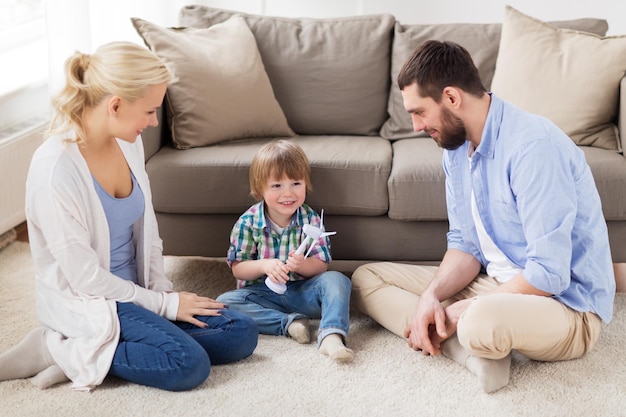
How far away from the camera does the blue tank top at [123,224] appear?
230 cm

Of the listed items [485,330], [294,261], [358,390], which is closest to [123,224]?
[294,261]

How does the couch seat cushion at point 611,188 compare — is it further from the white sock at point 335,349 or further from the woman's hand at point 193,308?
the woman's hand at point 193,308

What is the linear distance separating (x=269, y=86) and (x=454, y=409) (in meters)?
1.54

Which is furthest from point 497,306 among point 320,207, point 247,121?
point 247,121

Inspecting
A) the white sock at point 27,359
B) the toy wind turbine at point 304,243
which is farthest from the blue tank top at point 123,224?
the toy wind turbine at point 304,243

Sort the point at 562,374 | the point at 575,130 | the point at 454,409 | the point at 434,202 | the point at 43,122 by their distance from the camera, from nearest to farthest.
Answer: the point at 454,409 < the point at 562,374 < the point at 434,202 < the point at 575,130 < the point at 43,122

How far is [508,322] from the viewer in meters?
2.19

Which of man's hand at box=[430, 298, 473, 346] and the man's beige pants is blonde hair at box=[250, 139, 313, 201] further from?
man's hand at box=[430, 298, 473, 346]

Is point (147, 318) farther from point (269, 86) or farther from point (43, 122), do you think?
point (43, 122)

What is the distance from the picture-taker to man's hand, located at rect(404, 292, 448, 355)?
92.7 inches

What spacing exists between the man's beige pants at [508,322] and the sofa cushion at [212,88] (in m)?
0.91

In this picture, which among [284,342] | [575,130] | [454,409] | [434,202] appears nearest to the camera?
[454,409]

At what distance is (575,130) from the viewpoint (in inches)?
120

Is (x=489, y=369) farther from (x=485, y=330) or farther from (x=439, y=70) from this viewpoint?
(x=439, y=70)
